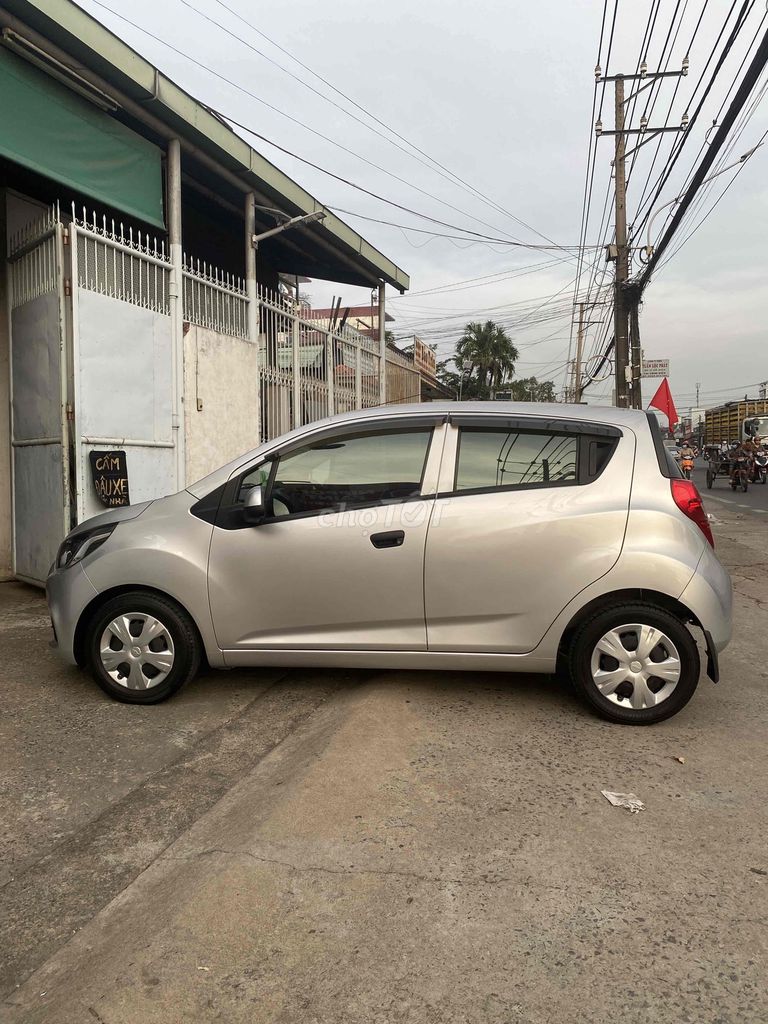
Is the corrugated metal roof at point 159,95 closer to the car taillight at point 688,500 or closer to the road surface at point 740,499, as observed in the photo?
the car taillight at point 688,500

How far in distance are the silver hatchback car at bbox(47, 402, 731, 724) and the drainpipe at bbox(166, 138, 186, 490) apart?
13.4 ft

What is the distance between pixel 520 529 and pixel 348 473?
96cm

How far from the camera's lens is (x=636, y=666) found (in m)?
3.73

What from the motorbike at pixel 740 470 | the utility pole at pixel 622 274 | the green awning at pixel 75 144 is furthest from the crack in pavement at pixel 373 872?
the motorbike at pixel 740 470

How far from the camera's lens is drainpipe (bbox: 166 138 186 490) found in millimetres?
8039

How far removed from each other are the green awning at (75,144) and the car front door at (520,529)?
4.82 meters

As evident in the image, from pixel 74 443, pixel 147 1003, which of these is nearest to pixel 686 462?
pixel 74 443

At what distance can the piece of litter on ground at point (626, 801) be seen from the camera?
2.91m

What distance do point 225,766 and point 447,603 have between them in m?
1.32

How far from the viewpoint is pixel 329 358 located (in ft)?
40.5

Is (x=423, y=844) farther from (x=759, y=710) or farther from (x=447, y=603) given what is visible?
(x=759, y=710)

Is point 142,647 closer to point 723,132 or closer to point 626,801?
point 626,801

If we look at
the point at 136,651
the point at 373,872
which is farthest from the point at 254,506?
the point at 373,872

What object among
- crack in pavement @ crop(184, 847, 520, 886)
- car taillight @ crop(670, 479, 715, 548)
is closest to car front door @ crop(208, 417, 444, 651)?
car taillight @ crop(670, 479, 715, 548)
